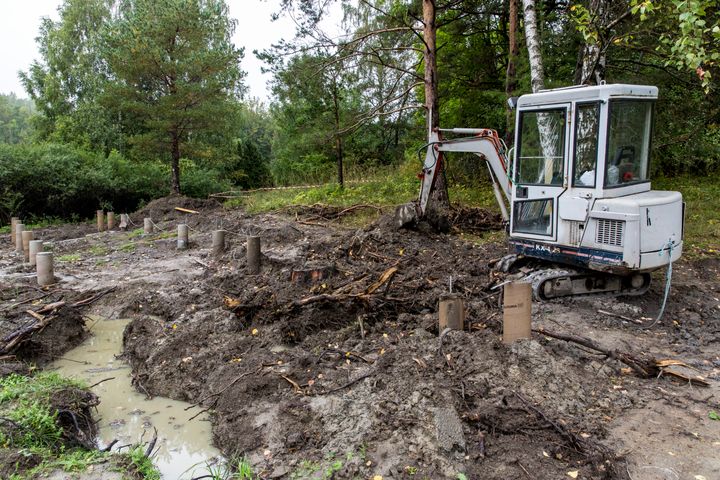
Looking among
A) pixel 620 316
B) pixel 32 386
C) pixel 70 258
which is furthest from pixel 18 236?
pixel 620 316

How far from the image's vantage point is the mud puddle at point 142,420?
450 cm

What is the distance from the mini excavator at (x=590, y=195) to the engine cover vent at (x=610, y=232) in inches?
0.5

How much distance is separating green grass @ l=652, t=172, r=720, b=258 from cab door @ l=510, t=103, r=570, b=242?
410 centimetres

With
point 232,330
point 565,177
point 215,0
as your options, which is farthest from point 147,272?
→ point 215,0

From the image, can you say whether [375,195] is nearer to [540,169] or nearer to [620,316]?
[540,169]

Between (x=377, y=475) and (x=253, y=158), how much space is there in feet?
90.5

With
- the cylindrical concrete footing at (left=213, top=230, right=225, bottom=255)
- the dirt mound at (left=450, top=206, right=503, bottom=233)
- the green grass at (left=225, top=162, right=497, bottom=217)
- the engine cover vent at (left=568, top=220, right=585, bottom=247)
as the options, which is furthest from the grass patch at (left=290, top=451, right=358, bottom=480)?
the green grass at (left=225, top=162, right=497, bottom=217)

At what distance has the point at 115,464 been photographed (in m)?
3.87

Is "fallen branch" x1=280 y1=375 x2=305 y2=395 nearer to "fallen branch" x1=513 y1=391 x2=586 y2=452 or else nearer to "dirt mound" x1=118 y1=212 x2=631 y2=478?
"dirt mound" x1=118 y1=212 x2=631 y2=478

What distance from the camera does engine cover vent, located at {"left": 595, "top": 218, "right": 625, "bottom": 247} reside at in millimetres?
6395

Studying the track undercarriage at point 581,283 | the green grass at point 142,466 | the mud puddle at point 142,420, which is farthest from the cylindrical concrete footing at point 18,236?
the track undercarriage at point 581,283

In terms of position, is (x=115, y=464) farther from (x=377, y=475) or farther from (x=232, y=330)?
(x=232, y=330)

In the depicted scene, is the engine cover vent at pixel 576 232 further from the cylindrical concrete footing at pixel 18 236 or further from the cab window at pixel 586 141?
the cylindrical concrete footing at pixel 18 236

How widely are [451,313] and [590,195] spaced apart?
2.65 m
